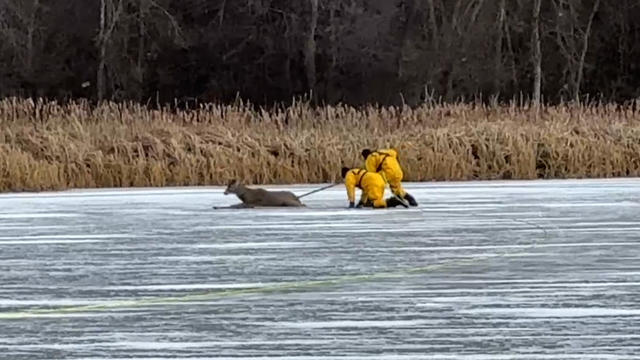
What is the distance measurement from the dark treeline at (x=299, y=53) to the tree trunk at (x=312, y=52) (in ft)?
0.13

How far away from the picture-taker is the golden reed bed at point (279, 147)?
57.7 feet

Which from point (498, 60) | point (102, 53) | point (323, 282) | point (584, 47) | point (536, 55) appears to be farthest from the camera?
point (584, 47)

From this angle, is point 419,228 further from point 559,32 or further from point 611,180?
point 559,32

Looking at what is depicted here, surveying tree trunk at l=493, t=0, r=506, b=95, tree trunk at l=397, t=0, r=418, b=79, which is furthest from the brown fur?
tree trunk at l=397, t=0, r=418, b=79

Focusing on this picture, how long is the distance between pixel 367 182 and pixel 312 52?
87.0ft

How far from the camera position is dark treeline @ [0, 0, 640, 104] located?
38188 millimetres

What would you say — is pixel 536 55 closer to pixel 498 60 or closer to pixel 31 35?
pixel 498 60

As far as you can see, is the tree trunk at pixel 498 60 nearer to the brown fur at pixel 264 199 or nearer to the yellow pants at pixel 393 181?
the yellow pants at pixel 393 181

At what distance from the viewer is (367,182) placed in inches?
504

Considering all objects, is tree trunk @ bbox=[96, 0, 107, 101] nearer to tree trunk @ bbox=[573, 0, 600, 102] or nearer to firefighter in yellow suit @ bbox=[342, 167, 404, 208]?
tree trunk @ bbox=[573, 0, 600, 102]

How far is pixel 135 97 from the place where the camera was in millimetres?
37844

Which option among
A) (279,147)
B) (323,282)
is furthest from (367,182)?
(279,147)

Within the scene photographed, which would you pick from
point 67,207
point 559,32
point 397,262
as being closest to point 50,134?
point 67,207

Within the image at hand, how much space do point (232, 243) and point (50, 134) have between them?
9.19 m
